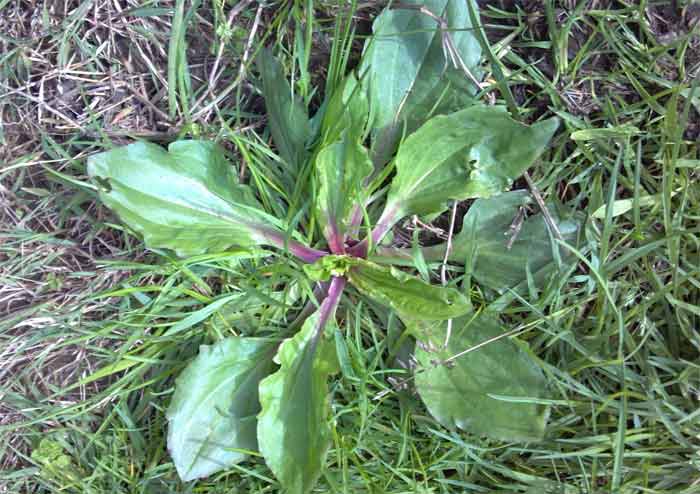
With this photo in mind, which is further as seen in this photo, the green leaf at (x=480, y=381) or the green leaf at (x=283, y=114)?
the green leaf at (x=283, y=114)

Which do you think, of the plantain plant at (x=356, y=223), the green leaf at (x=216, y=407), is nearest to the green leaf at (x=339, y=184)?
the plantain plant at (x=356, y=223)

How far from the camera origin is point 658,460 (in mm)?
1490

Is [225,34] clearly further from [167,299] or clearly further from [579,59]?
[579,59]

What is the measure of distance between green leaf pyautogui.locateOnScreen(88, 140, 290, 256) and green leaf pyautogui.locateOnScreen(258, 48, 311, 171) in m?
0.14

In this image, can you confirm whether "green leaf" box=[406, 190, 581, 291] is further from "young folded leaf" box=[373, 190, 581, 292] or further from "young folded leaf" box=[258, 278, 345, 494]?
"young folded leaf" box=[258, 278, 345, 494]

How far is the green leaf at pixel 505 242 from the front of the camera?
1.47 metres

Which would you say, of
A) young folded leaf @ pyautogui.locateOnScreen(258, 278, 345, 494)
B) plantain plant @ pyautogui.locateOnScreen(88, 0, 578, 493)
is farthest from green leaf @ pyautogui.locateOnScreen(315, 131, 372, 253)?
young folded leaf @ pyautogui.locateOnScreen(258, 278, 345, 494)

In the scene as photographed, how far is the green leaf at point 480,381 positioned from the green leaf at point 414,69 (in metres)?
0.48

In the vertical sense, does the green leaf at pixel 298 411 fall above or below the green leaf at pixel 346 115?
below

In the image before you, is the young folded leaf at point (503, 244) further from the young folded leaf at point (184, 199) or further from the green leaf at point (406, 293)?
the young folded leaf at point (184, 199)

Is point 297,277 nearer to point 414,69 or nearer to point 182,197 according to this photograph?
point 182,197

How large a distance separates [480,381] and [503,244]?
339 millimetres

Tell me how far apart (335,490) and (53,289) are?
3.06ft

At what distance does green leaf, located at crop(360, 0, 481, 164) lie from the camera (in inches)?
57.7
